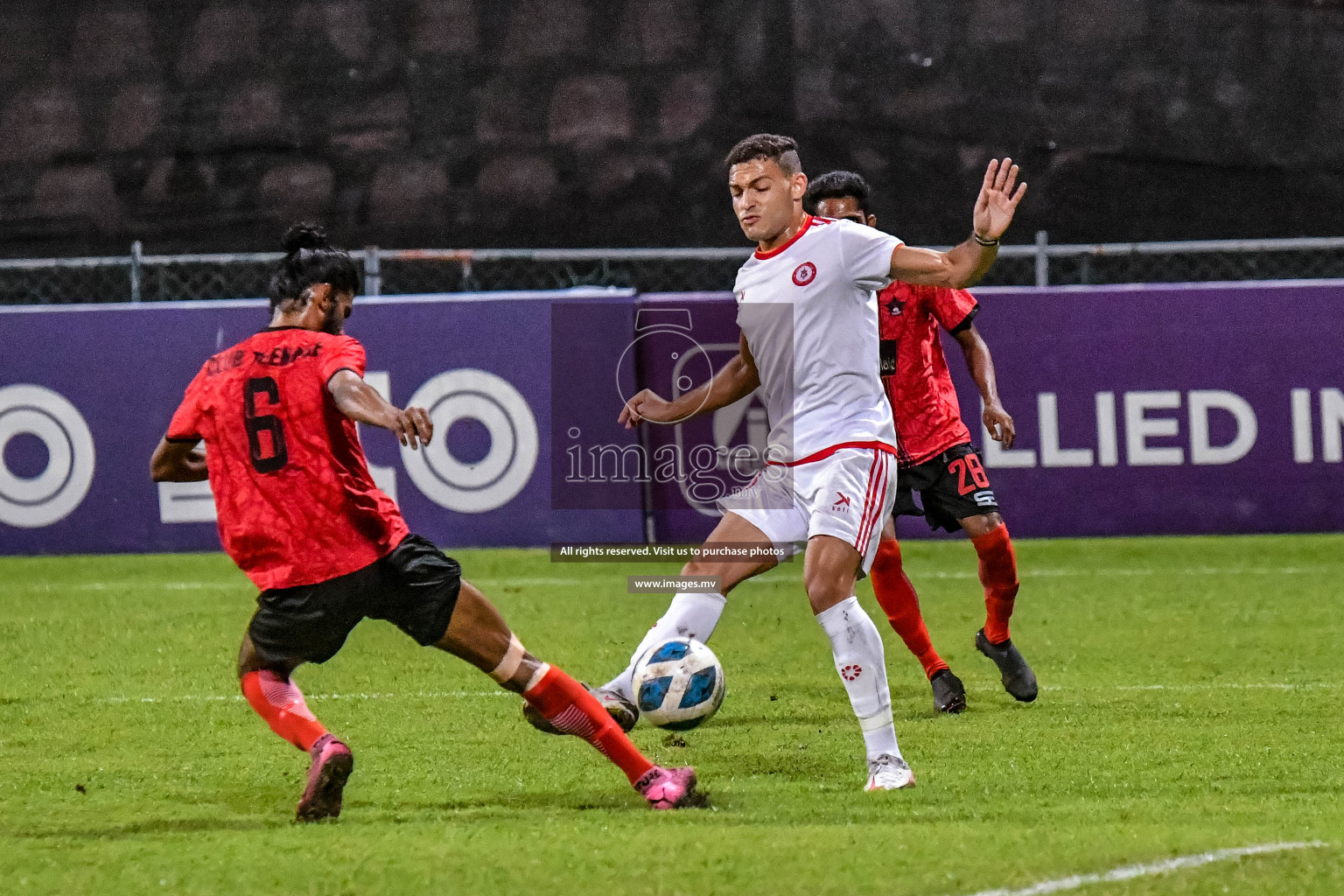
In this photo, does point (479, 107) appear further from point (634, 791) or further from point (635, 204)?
point (634, 791)

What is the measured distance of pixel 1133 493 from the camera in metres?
11.1

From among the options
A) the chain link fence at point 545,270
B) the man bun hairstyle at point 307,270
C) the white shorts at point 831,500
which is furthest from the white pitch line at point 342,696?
the chain link fence at point 545,270

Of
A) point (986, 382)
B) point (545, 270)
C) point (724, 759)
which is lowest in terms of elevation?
point (724, 759)

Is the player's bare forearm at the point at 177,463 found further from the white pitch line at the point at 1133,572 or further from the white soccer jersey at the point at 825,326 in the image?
the white pitch line at the point at 1133,572

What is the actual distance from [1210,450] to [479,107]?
7299 mm

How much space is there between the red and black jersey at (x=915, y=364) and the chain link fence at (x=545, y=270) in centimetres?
519

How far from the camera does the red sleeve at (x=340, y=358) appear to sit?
4.40 metres

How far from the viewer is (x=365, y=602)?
14.8ft

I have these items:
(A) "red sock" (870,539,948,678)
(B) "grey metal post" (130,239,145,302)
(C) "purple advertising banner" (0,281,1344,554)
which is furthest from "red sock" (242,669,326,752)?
(B) "grey metal post" (130,239,145,302)

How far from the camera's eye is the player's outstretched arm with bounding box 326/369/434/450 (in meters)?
3.98

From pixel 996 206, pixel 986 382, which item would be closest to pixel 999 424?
pixel 986 382

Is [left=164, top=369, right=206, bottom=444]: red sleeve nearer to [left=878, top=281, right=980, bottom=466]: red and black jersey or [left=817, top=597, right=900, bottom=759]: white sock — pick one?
[left=817, top=597, right=900, bottom=759]: white sock

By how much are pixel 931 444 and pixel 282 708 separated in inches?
121

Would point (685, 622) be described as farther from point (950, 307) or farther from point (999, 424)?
point (950, 307)
